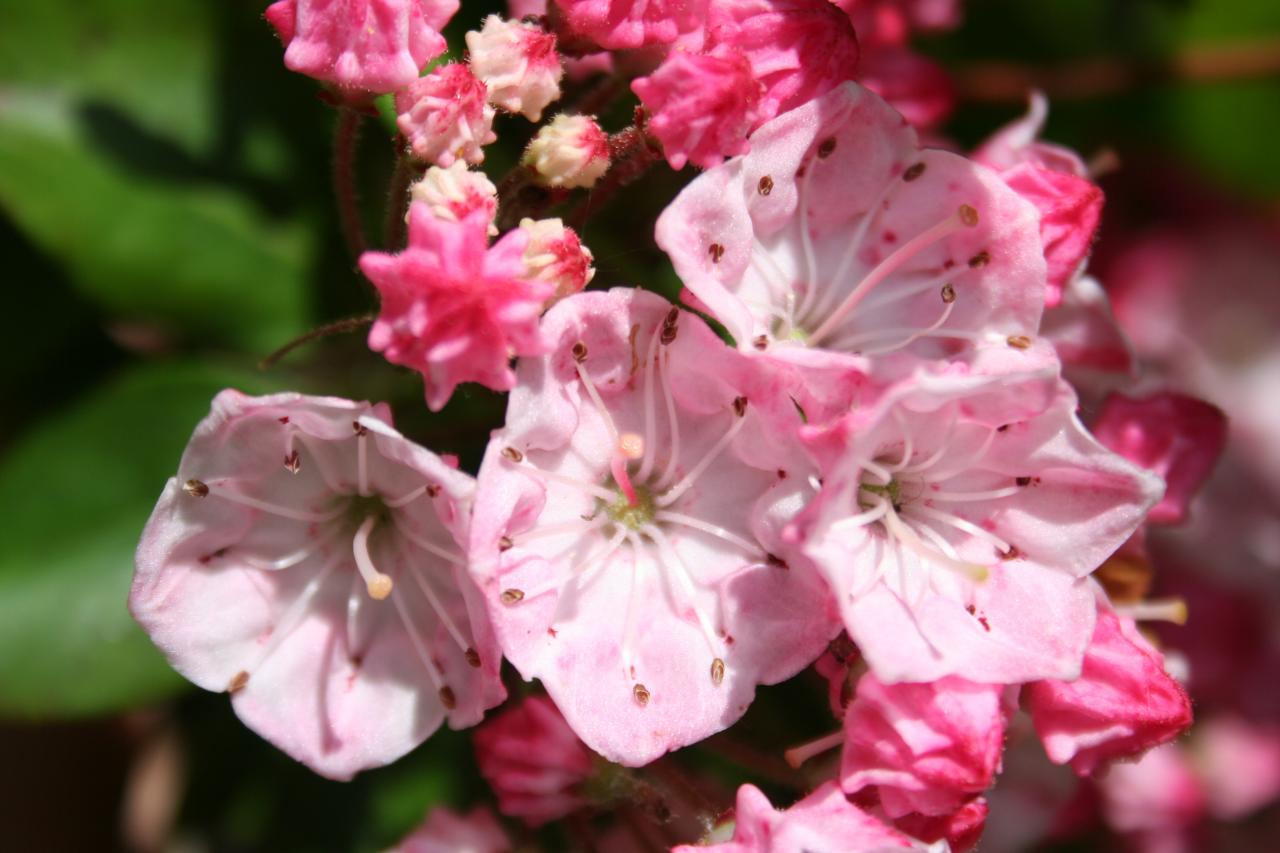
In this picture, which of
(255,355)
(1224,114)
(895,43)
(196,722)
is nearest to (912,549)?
(895,43)

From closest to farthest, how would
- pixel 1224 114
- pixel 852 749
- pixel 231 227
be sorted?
1. pixel 852 749
2. pixel 231 227
3. pixel 1224 114

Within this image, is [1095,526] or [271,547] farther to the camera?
[271,547]

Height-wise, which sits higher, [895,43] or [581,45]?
[581,45]

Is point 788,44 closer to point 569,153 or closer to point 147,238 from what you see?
point 569,153

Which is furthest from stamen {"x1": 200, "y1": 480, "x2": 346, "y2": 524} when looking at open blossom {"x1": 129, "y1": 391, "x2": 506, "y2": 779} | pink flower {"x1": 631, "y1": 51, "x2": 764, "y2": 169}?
pink flower {"x1": 631, "y1": 51, "x2": 764, "y2": 169}

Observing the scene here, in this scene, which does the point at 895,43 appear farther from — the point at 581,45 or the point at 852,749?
the point at 852,749

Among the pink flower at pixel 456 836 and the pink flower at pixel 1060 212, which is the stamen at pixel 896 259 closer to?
the pink flower at pixel 1060 212

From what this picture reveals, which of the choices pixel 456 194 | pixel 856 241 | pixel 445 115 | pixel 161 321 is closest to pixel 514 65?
pixel 445 115
